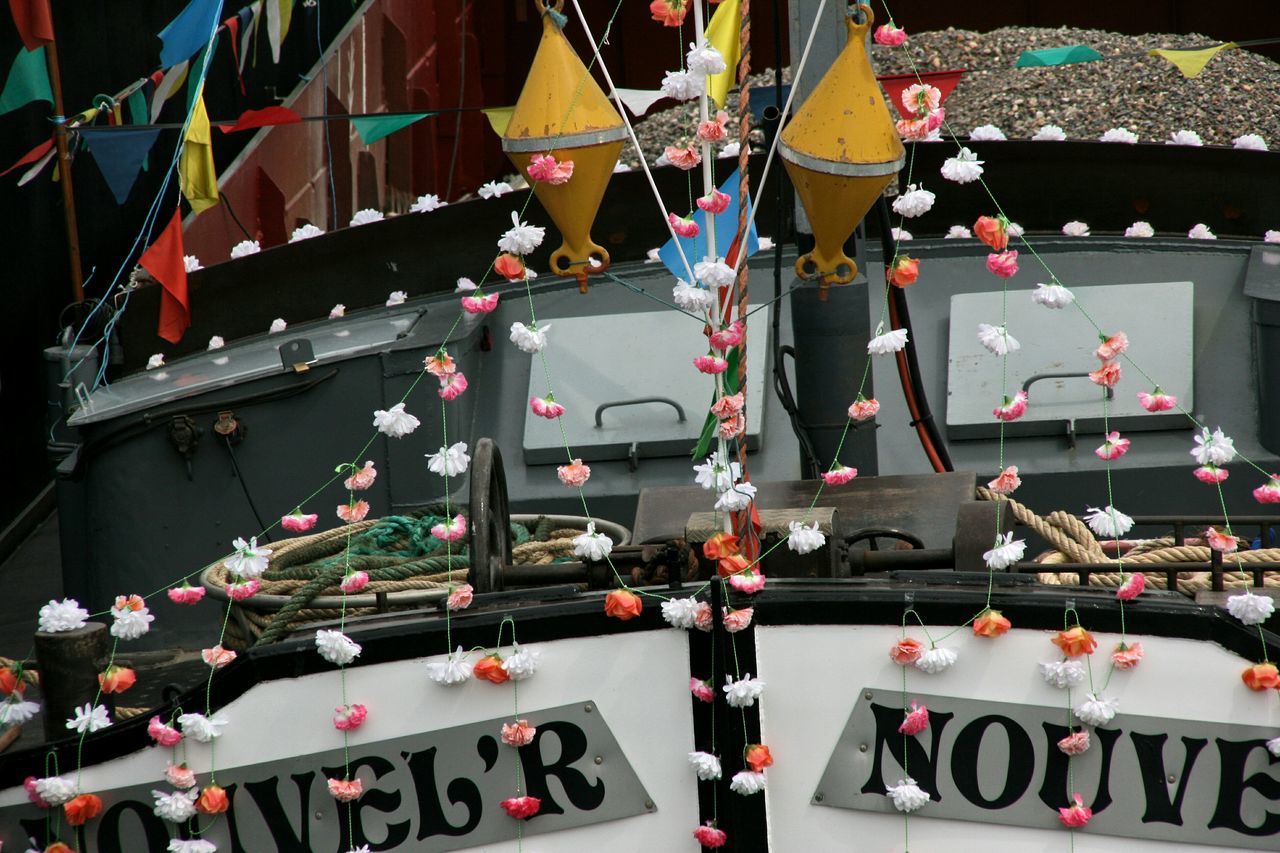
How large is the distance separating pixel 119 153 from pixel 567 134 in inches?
133

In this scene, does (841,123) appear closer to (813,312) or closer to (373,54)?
(813,312)

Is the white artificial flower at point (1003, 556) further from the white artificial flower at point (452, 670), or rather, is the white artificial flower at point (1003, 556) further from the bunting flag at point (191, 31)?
the bunting flag at point (191, 31)

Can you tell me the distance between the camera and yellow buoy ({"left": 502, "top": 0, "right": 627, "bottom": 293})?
11.0ft

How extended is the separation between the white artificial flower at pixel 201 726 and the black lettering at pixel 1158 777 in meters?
1.73

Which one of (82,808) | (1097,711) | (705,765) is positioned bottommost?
(82,808)

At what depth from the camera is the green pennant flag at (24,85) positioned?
6219 mm

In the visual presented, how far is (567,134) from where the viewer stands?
3.35 m

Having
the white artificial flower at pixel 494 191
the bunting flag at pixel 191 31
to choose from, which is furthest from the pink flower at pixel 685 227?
the bunting flag at pixel 191 31

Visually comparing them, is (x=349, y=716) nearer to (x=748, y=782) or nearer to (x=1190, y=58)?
(x=748, y=782)

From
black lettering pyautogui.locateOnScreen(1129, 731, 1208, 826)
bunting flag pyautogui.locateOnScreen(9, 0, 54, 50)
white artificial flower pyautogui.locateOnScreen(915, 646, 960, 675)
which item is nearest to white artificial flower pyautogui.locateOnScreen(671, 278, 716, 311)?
white artificial flower pyautogui.locateOnScreen(915, 646, 960, 675)

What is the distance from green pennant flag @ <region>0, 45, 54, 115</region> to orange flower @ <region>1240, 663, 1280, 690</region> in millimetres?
5112

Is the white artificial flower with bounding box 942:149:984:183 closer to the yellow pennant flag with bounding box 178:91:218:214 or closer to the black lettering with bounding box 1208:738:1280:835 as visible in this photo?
the black lettering with bounding box 1208:738:1280:835

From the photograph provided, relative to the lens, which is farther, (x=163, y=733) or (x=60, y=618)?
(x=60, y=618)

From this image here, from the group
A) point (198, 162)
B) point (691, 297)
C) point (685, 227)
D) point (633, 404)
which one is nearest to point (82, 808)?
point (691, 297)
